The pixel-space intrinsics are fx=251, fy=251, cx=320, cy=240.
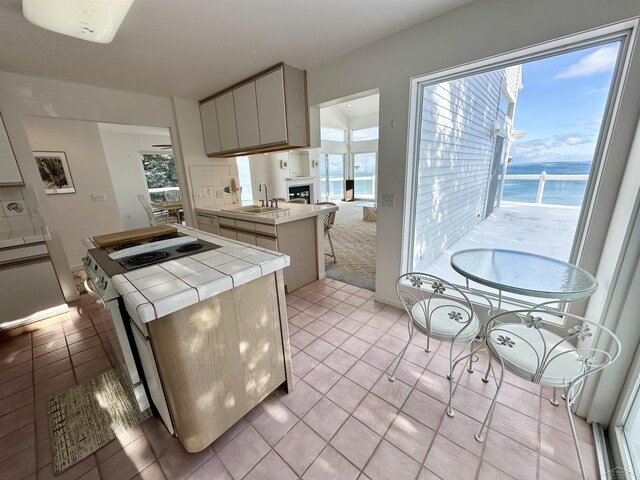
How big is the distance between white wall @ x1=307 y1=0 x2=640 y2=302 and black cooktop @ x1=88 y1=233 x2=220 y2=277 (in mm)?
1597

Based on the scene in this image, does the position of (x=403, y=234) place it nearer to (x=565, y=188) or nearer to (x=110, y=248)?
(x=565, y=188)

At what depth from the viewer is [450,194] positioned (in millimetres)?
3496

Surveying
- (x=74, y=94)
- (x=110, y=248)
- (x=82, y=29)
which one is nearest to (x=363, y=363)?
(x=110, y=248)

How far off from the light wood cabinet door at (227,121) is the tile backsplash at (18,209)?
1.94 meters

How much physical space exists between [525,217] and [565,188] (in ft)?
3.12

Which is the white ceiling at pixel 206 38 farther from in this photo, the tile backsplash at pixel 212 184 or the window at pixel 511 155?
the tile backsplash at pixel 212 184

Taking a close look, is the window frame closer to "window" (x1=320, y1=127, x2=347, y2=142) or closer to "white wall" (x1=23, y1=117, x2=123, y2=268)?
"white wall" (x1=23, y1=117, x2=123, y2=268)

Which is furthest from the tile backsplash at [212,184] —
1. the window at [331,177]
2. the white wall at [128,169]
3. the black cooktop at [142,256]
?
the window at [331,177]

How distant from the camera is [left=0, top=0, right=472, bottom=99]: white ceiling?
158cm

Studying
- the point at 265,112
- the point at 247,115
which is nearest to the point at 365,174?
the point at 247,115

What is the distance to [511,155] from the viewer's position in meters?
2.29

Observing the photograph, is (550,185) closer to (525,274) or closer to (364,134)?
(525,274)

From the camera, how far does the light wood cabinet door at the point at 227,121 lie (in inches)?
118

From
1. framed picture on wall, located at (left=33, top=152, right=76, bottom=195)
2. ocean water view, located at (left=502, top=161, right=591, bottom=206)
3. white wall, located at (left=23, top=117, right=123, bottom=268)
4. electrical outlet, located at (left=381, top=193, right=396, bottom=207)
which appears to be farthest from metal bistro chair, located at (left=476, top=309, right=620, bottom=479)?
framed picture on wall, located at (left=33, top=152, right=76, bottom=195)
